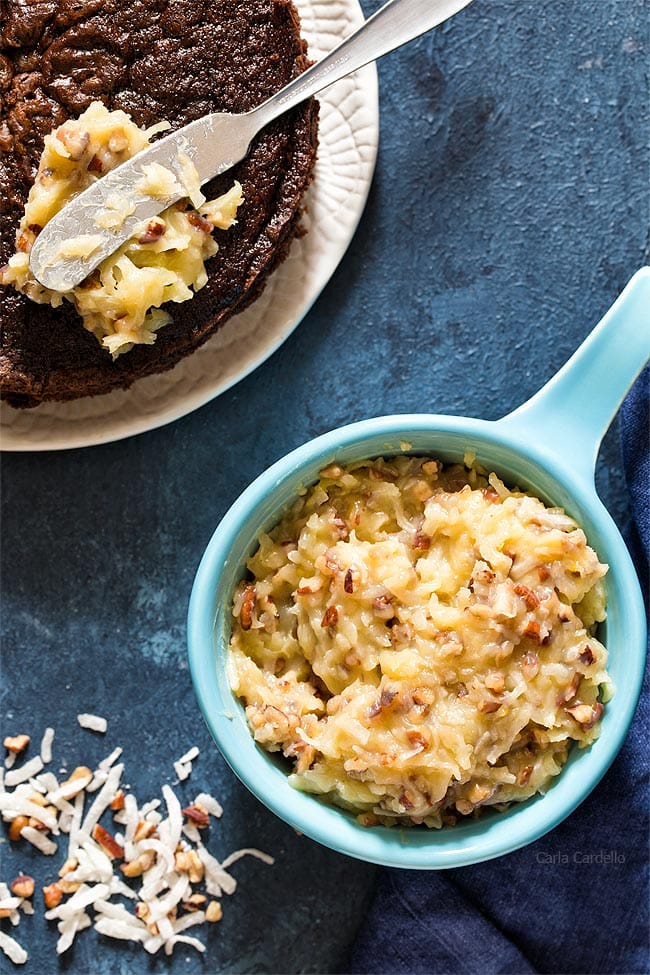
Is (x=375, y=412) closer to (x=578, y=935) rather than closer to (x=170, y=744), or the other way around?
(x=170, y=744)

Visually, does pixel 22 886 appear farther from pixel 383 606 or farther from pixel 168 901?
pixel 383 606

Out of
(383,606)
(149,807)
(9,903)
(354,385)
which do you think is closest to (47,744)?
(149,807)

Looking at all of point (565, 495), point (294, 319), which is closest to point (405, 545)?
point (565, 495)

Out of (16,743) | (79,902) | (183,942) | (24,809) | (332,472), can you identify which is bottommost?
(183,942)

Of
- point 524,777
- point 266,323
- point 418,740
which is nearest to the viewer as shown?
point 418,740

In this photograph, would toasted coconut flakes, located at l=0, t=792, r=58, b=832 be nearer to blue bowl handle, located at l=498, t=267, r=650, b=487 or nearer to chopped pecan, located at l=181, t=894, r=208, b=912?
chopped pecan, located at l=181, t=894, r=208, b=912

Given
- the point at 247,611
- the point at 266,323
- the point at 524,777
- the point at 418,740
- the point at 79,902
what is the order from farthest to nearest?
the point at 79,902 < the point at 266,323 < the point at 247,611 < the point at 524,777 < the point at 418,740

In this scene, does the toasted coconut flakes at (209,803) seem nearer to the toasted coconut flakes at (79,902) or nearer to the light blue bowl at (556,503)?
the toasted coconut flakes at (79,902)
